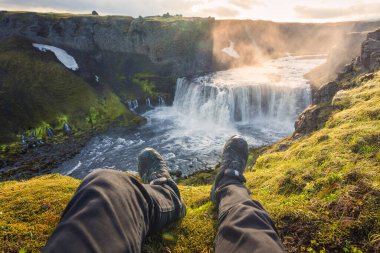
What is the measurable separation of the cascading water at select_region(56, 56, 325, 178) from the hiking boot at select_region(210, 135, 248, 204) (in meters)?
13.7

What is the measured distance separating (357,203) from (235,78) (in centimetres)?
3773

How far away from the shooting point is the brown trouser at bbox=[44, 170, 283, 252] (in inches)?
88.4

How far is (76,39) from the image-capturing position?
45906 mm

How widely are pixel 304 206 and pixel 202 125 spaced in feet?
90.5

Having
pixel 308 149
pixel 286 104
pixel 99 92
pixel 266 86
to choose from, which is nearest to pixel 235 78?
pixel 266 86

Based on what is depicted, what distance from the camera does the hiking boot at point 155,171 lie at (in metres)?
4.83

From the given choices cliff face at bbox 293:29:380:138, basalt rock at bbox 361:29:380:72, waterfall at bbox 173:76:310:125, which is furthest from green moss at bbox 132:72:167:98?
basalt rock at bbox 361:29:380:72

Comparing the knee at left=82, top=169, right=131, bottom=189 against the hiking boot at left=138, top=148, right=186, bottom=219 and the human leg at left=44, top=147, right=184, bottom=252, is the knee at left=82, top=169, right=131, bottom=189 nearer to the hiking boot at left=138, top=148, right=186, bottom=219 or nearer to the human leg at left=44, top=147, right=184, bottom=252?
the human leg at left=44, top=147, right=184, bottom=252

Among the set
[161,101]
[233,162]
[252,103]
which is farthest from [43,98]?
[233,162]

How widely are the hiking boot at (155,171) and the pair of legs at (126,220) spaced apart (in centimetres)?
73

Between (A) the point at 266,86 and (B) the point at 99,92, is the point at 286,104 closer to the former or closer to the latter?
(A) the point at 266,86

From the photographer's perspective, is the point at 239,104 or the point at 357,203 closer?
the point at 357,203

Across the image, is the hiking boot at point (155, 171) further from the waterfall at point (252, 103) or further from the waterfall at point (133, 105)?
the waterfall at point (133, 105)

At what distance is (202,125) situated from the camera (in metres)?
31.7
